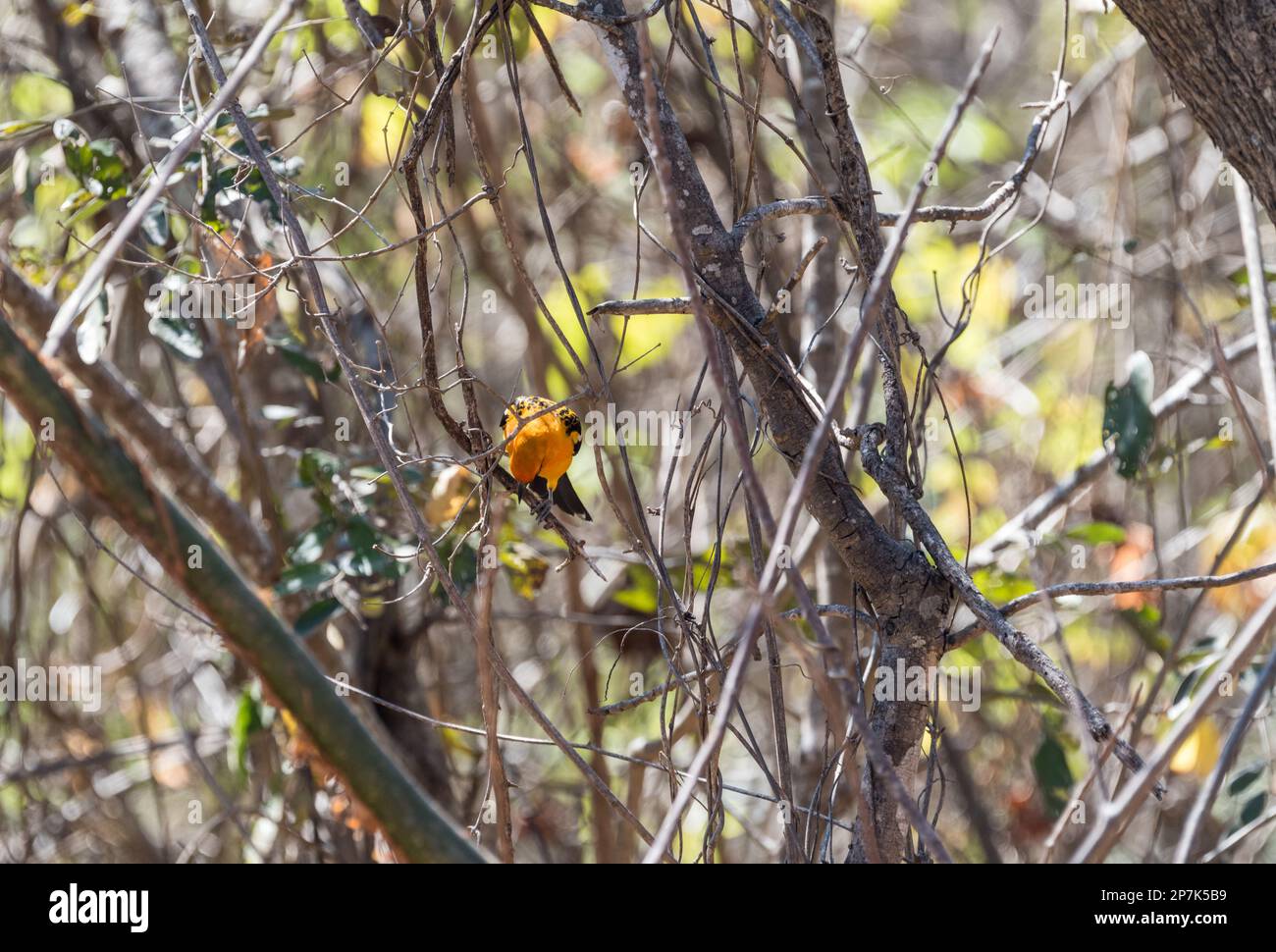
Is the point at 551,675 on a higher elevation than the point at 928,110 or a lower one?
lower

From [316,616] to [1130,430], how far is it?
184 centimetres

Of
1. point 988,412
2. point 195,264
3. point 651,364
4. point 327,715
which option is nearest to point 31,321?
point 195,264

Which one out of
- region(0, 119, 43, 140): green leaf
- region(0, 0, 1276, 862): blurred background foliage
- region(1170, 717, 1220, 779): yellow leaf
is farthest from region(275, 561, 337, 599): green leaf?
region(1170, 717, 1220, 779): yellow leaf

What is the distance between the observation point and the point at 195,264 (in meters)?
2.37

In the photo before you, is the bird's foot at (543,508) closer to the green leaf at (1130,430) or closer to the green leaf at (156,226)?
the green leaf at (156,226)

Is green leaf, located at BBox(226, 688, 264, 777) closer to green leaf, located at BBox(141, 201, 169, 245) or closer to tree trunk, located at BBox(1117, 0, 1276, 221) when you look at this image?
green leaf, located at BBox(141, 201, 169, 245)

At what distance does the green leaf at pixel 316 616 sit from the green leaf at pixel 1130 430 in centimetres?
176

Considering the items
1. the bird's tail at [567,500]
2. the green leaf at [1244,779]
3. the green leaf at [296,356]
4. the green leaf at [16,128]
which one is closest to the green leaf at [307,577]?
the green leaf at [296,356]

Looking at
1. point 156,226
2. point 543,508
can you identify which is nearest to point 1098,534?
point 543,508

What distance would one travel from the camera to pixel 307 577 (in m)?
2.29

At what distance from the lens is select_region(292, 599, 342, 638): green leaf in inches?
94.3
